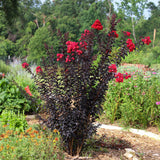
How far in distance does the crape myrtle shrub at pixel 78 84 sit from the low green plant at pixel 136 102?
172 centimetres

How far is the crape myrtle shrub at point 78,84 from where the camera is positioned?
8.22 feet

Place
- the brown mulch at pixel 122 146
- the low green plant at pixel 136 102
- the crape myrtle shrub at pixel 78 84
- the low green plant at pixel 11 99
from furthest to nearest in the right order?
the low green plant at pixel 11 99
the low green plant at pixel 136 102
the brown mulch at pixel 122 146
the crape myrtle shrub at pixel 78 84

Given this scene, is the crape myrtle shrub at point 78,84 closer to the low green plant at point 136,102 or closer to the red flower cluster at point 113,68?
the red flower cluster at point 113,68

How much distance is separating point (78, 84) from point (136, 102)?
85.2 inches

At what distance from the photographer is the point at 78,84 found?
8.15ft

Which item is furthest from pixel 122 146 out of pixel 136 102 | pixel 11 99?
pixel 11 99

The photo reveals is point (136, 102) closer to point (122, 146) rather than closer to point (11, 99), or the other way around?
point (122, 146)

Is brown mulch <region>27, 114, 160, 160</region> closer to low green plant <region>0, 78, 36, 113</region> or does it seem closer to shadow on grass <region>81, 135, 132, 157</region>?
shadow on grass <region>81, 135, 132, 157</region>

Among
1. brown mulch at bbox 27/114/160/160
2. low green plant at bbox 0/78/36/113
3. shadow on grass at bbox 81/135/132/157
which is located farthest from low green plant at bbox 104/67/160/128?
low green plant at bbox 0/78/36/113

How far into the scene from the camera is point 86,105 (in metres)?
2.62

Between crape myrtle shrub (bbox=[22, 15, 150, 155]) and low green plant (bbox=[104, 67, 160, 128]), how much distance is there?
5.65 ft

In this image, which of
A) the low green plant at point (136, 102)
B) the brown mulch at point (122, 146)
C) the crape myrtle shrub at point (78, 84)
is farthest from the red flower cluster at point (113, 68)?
the low green plant at point (136, 102)

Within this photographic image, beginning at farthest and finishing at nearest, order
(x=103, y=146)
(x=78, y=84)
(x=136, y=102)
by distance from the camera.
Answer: (x=136, y=102), (x=103, y=146), (x=78, y=84)

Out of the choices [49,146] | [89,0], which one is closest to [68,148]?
[49,146]
